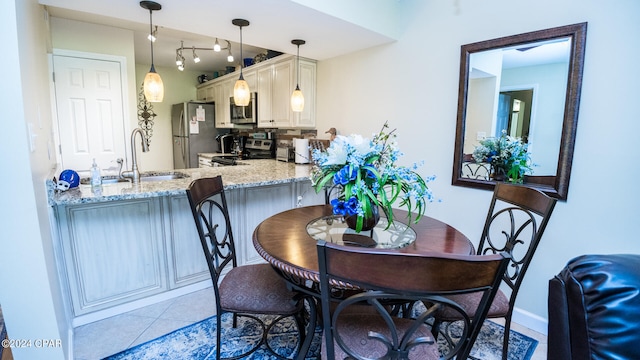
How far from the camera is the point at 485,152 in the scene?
7.11 ft

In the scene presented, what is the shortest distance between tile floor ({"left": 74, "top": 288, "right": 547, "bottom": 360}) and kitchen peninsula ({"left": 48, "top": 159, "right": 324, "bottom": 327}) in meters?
0.09

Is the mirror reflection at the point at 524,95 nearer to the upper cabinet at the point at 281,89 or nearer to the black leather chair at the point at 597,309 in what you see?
the black leather chair at the point at 597,309

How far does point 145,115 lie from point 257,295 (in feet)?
17.3

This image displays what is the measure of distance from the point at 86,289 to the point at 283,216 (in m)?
1.45

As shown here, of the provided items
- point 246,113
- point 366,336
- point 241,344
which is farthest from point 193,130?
point 366,336

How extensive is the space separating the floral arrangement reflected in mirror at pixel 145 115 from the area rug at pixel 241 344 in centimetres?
463

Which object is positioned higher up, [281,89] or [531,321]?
[281,89]

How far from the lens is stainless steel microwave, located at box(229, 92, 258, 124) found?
416 cm

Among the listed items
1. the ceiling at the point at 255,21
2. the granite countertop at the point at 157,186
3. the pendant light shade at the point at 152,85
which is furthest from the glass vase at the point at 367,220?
the pendant light shade at the point at 152,85

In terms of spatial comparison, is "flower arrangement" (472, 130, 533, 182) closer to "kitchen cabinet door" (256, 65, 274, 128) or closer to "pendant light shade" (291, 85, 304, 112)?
"pendant light shade" (291, 85, 304, 112)

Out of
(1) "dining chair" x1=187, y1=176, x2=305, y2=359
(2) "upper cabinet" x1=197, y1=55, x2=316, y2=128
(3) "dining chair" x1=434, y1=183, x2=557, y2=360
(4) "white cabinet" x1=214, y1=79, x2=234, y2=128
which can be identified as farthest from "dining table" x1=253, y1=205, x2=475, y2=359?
(4) "white cabinet" x1=214, y1=79, x2=234, y2=128

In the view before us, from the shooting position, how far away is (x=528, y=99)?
192cm

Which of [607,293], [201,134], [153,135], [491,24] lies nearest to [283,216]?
[607,293]

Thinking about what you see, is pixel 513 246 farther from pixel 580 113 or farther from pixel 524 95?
pixel 524 95
